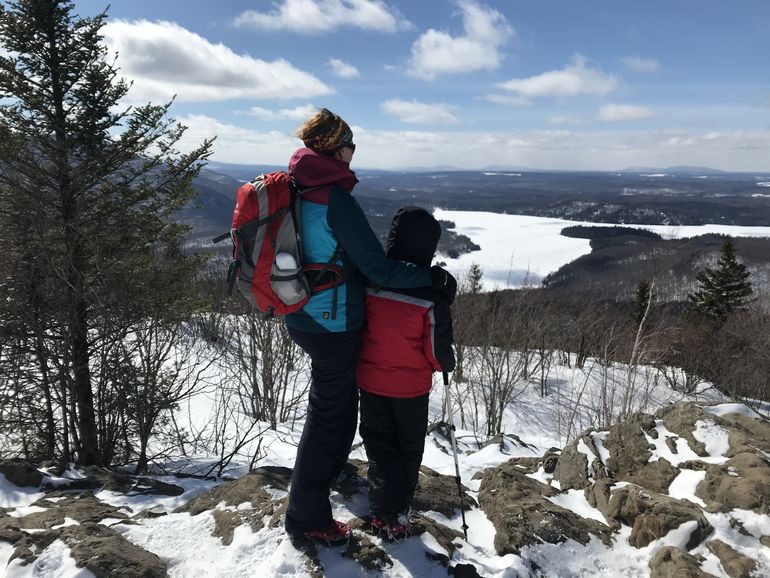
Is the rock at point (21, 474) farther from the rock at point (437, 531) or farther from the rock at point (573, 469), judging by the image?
the rock at point (573, 469)

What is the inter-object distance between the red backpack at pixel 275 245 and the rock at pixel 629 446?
3051mm

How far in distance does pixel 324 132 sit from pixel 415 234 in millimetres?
763

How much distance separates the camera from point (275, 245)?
2.45 m

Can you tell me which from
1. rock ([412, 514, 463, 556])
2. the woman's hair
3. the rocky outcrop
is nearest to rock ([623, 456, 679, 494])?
rock ([412, 514, 463, 556])

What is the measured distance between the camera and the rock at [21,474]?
4.34 meters

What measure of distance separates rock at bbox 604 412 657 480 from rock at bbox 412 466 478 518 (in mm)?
1291

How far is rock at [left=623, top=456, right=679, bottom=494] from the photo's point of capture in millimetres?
3523

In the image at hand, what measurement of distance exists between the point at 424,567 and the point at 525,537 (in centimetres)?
72

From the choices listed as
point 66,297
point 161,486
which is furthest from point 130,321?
point 161,486

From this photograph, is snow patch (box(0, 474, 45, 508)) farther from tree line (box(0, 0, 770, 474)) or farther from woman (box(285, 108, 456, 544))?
woman (box(285, 108, 456, 544))

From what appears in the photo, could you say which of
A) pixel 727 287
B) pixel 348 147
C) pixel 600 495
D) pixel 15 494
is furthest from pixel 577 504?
pixel 727 287

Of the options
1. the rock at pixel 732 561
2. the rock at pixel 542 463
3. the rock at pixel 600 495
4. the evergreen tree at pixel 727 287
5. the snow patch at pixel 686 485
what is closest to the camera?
the rock at pixel 732 561

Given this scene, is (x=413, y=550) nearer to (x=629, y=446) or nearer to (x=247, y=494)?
(x=247, y=494)

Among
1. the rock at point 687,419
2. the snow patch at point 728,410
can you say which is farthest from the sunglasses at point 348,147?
the snow patch at point 728,410
